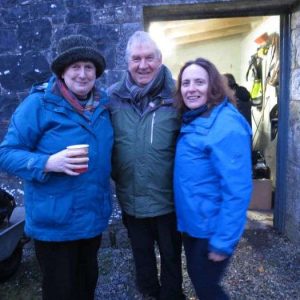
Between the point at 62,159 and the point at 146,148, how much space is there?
603 mm

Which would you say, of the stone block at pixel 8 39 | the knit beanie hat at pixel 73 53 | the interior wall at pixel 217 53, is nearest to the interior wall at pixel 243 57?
the interior wall at pixel 217 53

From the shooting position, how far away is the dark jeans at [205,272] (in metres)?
2.02

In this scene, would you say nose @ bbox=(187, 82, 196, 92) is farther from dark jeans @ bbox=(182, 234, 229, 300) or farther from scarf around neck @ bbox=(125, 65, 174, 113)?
dark jeans @ bbox=(182, 234, 229, 300)

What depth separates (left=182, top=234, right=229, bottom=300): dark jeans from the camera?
2020 mm

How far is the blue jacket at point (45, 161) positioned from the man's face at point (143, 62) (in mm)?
423

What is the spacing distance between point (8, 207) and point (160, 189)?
1.30m

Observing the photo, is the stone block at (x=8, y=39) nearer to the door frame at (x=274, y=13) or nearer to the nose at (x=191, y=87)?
the door frame at (x=274, y=13)

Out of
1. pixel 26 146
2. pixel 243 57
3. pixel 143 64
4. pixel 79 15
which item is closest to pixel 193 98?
pixel 143 64

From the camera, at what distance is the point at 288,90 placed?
3.77m

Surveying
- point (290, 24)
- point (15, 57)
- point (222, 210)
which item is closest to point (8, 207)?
point (15, 57)

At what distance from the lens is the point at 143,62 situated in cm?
223

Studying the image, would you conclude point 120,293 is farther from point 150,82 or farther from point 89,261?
point 150,82

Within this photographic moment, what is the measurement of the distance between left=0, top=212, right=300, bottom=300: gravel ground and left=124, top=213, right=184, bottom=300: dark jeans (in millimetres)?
371

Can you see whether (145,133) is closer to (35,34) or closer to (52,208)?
(52,208)
